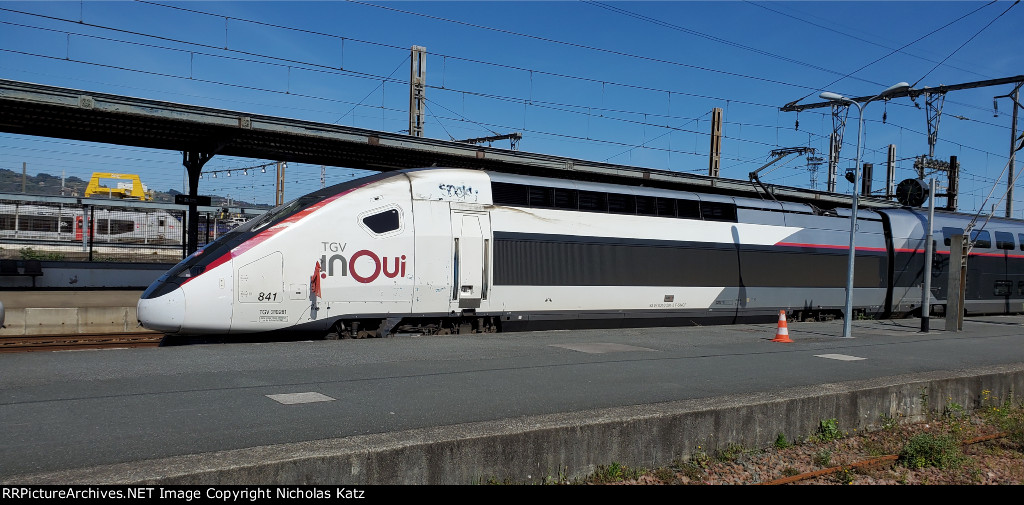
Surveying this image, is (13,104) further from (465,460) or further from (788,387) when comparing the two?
(788,387)

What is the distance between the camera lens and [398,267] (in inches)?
498

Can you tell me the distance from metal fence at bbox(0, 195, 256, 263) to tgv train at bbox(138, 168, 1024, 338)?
12126 mm

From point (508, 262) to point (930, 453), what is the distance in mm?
7838

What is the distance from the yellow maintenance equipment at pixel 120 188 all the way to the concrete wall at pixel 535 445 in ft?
144

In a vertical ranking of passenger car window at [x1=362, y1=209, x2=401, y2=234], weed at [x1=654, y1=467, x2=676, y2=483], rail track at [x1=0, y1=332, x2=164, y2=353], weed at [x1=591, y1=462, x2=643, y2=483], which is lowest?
rail track at [x1=0, y1=332, x2=164, y2=353]

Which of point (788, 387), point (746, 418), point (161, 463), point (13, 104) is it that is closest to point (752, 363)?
point (788, 387)

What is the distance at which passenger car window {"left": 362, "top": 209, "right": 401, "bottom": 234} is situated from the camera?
1239 centimetres

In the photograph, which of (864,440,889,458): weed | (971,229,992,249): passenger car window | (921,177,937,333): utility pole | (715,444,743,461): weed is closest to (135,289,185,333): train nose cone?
(715,444,743,461): weed

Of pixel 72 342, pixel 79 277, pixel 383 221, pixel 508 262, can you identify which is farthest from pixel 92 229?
pixel 508 262

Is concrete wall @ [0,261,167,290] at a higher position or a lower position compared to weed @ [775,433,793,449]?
higher

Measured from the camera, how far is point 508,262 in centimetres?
1398

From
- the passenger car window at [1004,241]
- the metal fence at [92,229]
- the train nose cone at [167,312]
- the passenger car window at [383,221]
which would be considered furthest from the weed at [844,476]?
the passenger car window at [1004,241]

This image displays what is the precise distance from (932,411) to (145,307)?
36.6 feet

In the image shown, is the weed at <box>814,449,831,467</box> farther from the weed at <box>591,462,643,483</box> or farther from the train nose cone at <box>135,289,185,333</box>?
the train nose cone at <box>135,289,185,333</box>
